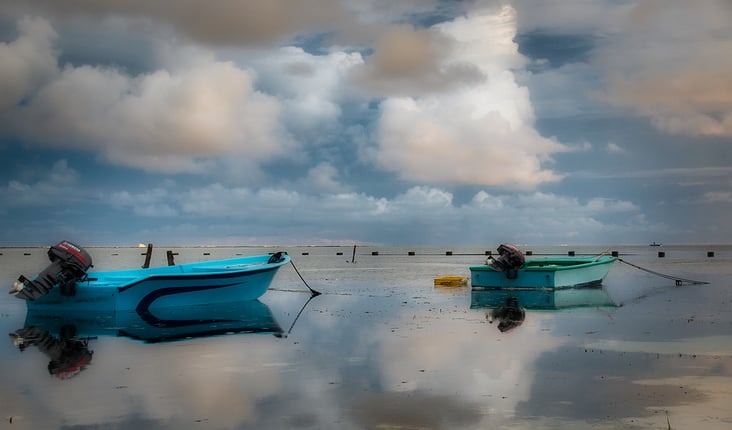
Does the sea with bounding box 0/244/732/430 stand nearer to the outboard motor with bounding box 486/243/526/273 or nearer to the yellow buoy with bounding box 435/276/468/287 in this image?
the outboard motor with bounding box 486/243/526/273

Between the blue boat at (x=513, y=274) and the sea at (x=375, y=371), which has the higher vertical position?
the blue boat at (x=513, y=274)

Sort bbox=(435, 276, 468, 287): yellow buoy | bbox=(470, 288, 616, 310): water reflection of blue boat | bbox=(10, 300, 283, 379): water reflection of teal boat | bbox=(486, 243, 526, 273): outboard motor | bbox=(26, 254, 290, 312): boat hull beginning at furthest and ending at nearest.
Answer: bbox=(435, 276, 468, 287): yellow buoy
bbox=(486, 243, 526, 273): outboard motor
bbox=(470, 288, 616, 310): water reflection of blue boat
bbox=(26, 254, 290, 312): boat hull
bbox=(10, 300, 283, 379): water reflection of teal boat

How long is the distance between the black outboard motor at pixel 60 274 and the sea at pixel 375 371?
3.82ft

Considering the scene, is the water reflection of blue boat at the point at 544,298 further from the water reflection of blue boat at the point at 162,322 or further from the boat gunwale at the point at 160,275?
the boat gunwale at the point at 160,275

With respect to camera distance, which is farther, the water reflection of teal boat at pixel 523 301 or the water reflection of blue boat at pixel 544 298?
the water reflection of blue boat at pixel 544 298

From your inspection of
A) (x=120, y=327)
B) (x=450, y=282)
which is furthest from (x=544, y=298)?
(x=120, y=327)

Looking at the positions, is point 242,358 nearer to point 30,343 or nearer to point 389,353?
point 389,353

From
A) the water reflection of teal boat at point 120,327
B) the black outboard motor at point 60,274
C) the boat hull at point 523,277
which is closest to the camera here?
the water reflection of teal boat at point 120,327

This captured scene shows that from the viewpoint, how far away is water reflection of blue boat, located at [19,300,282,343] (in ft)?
69.2

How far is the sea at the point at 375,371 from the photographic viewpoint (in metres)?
10.5

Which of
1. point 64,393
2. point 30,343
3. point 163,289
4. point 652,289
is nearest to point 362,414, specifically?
point 64,393

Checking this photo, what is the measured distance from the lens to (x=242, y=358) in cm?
1597

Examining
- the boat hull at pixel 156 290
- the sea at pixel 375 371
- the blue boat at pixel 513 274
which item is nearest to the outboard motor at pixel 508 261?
the blue boat at pixel 513 274

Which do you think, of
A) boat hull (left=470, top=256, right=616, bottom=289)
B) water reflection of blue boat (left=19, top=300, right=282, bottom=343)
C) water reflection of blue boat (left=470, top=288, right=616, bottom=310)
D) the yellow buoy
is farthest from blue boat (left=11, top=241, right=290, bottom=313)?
the yellow buoy
